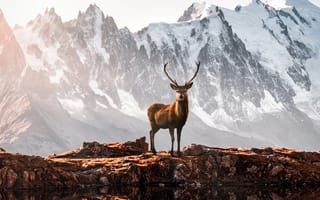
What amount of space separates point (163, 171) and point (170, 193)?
22.0 feet

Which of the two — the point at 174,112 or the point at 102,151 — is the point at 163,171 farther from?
the point at 102,151

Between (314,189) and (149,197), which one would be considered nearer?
(149,197)

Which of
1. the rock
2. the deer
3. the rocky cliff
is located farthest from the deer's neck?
the rock

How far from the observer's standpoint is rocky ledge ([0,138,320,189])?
44625 millimetres

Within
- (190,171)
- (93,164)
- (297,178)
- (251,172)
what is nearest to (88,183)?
(93,164)

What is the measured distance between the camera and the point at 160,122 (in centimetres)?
5066

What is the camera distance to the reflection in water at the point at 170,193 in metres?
37.7

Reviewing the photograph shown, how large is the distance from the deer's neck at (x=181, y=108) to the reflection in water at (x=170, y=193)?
21.1ft

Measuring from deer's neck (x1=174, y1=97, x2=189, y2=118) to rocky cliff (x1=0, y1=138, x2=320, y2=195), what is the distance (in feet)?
11.3

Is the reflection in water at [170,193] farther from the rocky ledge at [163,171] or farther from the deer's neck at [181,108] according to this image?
the deer's neck at [181,108]

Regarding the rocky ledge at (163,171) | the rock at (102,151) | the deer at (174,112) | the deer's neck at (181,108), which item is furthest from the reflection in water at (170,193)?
the rock at (102,151)

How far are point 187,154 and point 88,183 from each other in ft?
30.0

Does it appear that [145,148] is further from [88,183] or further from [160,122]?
[88,183]

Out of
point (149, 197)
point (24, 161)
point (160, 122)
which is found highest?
point (160, 122)
